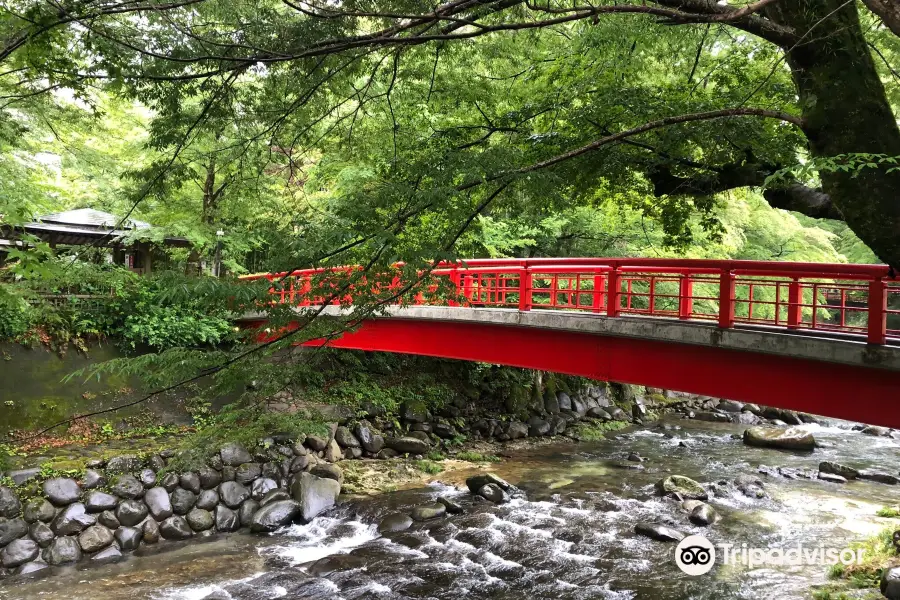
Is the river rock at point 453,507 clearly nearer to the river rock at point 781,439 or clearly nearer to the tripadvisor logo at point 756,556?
the tripadvisor logo at point 756,556

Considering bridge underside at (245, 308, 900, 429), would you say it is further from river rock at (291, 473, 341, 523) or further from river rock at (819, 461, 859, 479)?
river rock at (819, 461, 859, 479)

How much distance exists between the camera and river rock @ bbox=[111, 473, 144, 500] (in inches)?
430

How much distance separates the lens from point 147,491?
11.2 metres

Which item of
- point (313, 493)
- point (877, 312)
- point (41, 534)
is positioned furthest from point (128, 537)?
point (877, 312)

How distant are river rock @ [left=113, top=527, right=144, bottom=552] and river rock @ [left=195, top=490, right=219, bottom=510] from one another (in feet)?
3.84

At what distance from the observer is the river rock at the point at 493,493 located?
41.3ft

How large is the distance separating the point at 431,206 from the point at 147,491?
904 cm

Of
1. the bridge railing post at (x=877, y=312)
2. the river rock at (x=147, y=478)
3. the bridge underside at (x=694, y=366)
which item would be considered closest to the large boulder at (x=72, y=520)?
the river rock at (x=147, y=478)

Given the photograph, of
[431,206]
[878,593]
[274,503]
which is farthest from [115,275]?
Result: [878,593]

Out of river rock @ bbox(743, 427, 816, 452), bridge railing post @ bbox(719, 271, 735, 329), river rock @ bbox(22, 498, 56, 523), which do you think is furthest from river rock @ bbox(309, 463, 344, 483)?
river rock @ bbox(743, 427, 816, 452)

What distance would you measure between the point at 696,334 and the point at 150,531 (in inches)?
384

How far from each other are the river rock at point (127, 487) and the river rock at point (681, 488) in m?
10.5

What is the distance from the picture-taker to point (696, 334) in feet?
24.5

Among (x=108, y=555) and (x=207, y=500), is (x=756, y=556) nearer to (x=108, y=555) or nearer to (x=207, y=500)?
(x=207, y=500)
